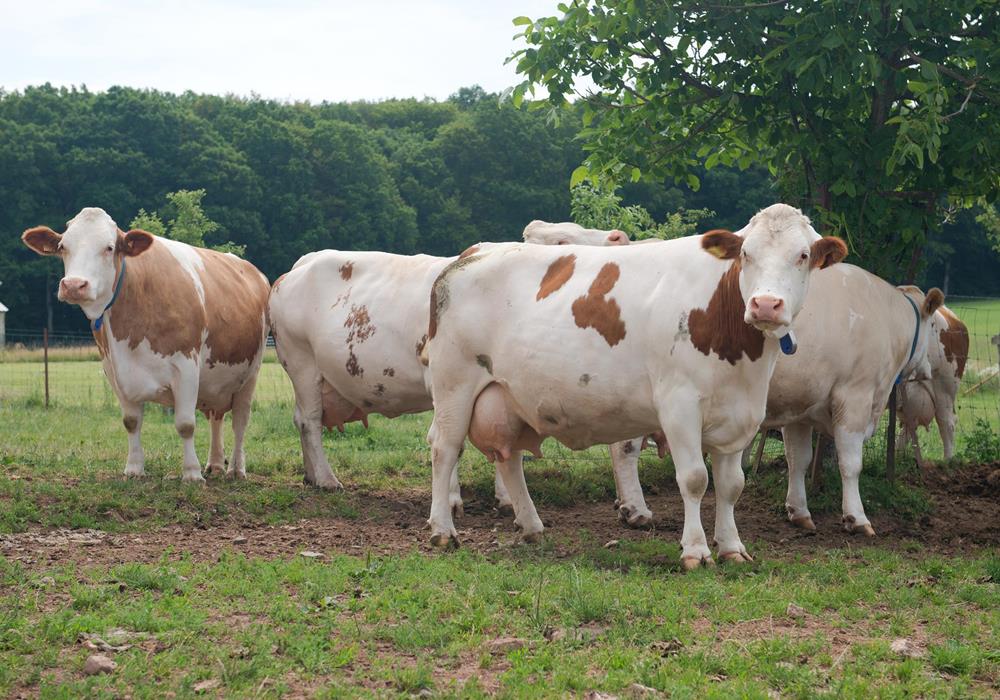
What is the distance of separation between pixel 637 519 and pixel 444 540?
196cm

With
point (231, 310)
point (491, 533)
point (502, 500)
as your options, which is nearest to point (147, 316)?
point (231, 310)

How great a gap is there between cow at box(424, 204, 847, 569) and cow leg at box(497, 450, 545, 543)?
10mm

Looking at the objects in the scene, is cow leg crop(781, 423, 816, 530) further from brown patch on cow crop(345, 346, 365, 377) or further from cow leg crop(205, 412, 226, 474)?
cow leg crop(205, 412, 226, 474)

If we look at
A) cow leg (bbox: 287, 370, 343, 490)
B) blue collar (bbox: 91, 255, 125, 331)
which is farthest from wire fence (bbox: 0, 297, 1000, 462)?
blue collar (bbox: 91, 255, 125, 331)

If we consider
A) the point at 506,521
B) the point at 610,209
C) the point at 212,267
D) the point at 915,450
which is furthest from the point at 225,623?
the point at 610,209

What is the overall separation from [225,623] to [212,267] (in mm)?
6568

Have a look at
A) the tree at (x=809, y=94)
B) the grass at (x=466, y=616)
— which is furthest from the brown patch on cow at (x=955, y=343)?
the grass at (x=466, y=616)

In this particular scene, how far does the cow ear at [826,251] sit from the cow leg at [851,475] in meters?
2.48

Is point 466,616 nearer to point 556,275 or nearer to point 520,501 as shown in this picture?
point 520,501

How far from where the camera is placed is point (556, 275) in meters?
8.60

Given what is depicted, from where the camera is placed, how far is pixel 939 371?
1448 centimetres

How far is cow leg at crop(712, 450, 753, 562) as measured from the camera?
7.93 m

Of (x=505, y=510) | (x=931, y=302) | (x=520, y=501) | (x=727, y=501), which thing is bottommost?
(x=505, y=510)

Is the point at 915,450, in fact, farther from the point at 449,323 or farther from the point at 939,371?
the point at 449,323
